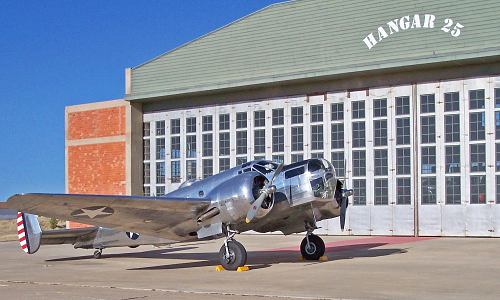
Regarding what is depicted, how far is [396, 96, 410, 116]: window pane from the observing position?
103 feet

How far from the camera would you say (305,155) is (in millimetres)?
34000

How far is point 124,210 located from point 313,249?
5.79 meters

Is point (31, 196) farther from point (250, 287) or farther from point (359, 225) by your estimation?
point (359, 225)

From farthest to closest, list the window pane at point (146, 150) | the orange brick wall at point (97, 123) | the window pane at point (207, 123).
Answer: the orange brick wall at point (97, 123), the window pane at point (146, 150), the window pane at point (207, 123)

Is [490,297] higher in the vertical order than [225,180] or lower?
lower

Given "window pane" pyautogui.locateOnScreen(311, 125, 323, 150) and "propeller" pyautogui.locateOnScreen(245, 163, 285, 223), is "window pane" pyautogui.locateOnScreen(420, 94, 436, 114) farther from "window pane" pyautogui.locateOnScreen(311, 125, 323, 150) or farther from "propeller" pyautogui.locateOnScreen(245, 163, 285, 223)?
"propeller" pyautogui.locateOnScreen(245, 163, 285, 223)

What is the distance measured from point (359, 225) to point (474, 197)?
5.68 m

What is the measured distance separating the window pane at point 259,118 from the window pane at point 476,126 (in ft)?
34.8

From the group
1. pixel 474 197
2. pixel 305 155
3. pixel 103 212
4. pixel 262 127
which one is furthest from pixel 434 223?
pixel 103 212

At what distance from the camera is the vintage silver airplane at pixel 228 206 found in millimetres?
17438

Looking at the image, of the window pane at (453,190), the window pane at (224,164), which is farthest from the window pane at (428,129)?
the window pane at (224,164)

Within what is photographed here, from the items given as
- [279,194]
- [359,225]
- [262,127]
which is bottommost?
[359,225]

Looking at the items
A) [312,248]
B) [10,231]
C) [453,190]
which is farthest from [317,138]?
[10,231]

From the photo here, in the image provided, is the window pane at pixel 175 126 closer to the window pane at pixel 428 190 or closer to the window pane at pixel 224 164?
the window pane at pixel 224 164
